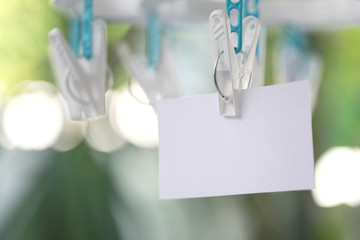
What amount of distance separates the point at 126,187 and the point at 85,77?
988mm

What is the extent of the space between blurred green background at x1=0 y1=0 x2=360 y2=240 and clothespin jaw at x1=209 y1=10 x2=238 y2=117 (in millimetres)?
1020

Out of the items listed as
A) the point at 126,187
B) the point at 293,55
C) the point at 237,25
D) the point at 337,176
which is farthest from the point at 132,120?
the point at 237,25

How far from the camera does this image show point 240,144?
0.51m

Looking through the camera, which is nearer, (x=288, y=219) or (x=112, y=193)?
(x=112, y=193)

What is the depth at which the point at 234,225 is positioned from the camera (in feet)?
5.61

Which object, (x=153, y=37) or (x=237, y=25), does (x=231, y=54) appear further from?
(x=153, y=37)

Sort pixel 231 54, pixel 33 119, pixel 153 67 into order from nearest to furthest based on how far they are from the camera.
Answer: pixel 231 54 → pixel 153 67 → pixel 33 119

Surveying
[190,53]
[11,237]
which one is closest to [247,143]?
[11,237]

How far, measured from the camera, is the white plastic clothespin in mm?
635

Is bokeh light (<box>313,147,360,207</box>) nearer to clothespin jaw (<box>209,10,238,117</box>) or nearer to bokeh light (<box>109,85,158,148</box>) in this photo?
bokeh light (<box>109,85,158,148</box>)

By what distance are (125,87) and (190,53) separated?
0.22 metres

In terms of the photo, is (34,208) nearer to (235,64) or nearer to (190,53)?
(190,53)

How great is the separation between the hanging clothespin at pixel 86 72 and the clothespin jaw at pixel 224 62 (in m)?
0.18

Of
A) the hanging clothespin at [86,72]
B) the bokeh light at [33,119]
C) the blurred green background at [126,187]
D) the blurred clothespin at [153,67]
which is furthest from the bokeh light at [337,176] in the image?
the hanging clothespin at [86,72]
